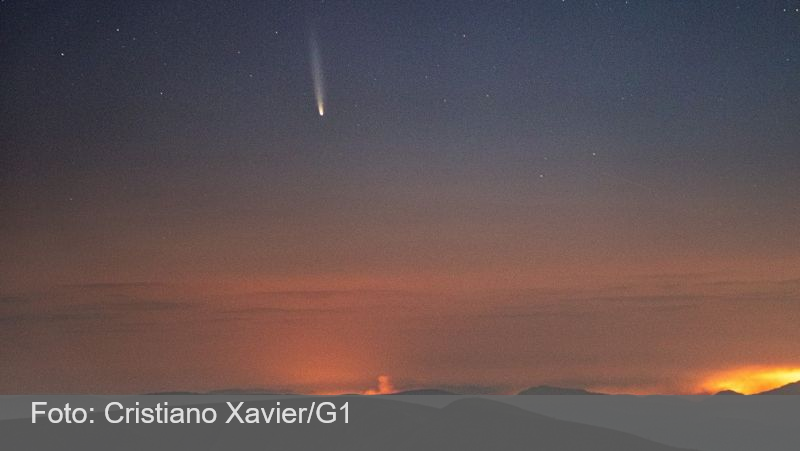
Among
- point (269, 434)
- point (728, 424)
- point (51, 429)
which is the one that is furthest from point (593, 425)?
point (51, 429)

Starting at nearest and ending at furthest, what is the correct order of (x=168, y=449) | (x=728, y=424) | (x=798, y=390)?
(x=168, y=449), (x=728, y=424), (x=798, y=390)

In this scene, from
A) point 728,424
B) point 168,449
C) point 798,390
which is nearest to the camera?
point 168,449

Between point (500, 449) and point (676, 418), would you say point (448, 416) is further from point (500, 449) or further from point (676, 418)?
point (676, 418)

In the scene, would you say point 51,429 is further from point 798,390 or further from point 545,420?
point 798,390

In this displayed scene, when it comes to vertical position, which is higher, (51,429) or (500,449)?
(51,429)

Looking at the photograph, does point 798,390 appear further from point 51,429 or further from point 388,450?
point 51,429

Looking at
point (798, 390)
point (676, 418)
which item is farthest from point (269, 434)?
point (798, 390)

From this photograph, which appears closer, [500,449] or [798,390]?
[500,449]

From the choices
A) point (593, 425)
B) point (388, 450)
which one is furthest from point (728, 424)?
point (388, 450)

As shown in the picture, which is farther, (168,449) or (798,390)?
(798,390)
